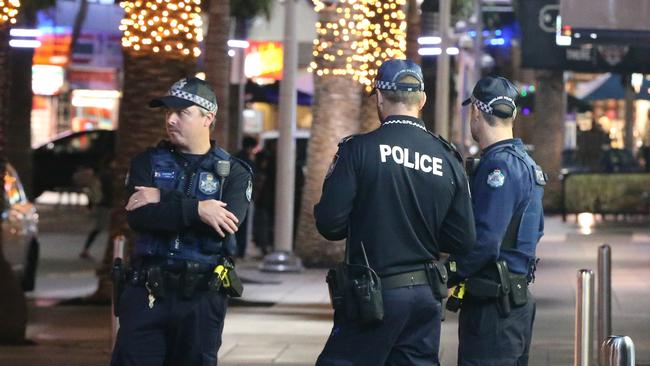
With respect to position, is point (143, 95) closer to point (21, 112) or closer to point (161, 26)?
point (161, 26)

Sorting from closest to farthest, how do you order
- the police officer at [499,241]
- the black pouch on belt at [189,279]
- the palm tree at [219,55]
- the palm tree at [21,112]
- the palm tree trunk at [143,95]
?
the black pouch on belt at [189,279] < the police officer at [499,241] < the palm tree trunk at [143,95] < the palm tree at [219,55] < the palm tree at [21,112]

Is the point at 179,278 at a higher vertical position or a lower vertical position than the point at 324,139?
higher

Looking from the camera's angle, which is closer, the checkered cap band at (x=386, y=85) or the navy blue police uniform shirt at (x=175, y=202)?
the checkered cap band at (x=386, y=85)

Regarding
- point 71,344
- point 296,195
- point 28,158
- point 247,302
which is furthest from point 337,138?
point 71,344

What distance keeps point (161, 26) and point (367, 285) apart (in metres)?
9.47

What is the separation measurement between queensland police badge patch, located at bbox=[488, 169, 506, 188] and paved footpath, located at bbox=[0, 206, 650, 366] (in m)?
5.02

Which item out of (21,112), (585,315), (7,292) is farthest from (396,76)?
(21,112)

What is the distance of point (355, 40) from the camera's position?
71.2 feet

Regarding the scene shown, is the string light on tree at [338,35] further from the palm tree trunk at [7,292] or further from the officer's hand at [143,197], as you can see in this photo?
the officer's hand at [143,197]

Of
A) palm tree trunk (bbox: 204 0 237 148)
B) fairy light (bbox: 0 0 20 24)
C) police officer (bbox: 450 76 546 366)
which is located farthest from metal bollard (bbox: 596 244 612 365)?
palm tree trunk (bbox: 204 0 237 148)

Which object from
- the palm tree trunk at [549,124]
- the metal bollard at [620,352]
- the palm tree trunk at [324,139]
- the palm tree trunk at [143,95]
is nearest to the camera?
the metal bollard at [620,352]

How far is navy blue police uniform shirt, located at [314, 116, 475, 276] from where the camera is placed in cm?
667

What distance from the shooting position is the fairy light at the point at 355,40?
71.0ft

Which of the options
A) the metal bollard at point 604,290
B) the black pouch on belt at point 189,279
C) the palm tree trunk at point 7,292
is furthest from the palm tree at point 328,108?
the black pouch on belt at point 189,279
